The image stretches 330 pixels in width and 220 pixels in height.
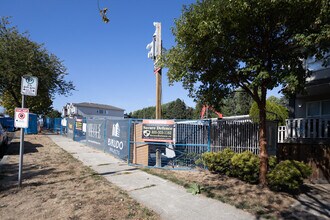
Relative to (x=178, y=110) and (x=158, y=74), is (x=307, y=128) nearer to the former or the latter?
(x=158, y=74)

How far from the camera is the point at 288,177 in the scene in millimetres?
6207

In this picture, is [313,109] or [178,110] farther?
[178,110]

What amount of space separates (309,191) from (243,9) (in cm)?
518

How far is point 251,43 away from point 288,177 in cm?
356

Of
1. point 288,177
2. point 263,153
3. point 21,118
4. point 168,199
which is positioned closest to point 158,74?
point 263,153

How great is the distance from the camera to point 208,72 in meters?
7.38

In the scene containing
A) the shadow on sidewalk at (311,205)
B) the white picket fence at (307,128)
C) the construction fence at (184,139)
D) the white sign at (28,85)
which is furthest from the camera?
the white picket fence at (307,128)

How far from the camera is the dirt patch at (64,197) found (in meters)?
4.70

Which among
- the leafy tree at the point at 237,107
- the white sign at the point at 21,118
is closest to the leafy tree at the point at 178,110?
the leafy tree at the point at 237,107

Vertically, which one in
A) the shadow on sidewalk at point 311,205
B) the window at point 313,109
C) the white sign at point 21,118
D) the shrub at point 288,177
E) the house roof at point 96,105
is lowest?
the shadow on sidewalk at point 311,205

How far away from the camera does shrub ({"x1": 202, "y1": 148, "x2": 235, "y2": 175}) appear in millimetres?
7885

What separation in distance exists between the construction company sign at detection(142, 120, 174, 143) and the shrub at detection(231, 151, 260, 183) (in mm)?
2360

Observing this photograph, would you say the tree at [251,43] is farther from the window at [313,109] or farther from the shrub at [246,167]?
the window at [313,109]

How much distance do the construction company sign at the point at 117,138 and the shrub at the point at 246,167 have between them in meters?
4.66
